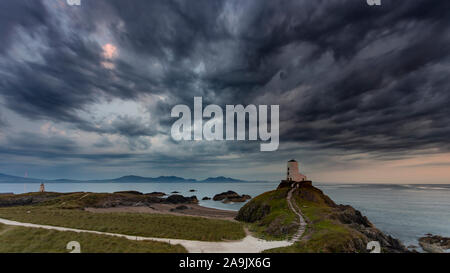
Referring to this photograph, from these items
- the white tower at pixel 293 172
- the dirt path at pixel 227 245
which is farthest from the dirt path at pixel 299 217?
the white tower at pixel 293 172

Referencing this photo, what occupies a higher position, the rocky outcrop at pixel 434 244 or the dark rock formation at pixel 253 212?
the dark rock formation at pixel 253 212

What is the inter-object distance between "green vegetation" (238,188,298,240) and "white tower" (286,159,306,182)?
10270 mm

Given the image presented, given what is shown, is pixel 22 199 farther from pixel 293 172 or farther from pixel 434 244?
pixel 434 244

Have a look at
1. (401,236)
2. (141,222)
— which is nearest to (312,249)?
(141,222)

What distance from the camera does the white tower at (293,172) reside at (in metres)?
63.1

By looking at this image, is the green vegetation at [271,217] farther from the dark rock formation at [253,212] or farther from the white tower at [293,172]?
the white tower at [293,172]

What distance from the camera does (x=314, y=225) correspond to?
1146 inches

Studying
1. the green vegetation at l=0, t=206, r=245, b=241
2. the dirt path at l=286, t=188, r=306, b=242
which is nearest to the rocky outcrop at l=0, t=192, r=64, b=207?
the green vegetation at l=0, t=206, r=245, b=241

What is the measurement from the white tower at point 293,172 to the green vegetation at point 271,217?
1027 centimetres
